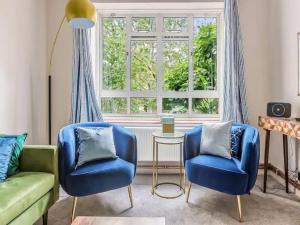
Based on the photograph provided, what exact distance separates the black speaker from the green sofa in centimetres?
234

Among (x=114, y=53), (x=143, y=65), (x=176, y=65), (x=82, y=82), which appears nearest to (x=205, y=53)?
(x=176, y=65)

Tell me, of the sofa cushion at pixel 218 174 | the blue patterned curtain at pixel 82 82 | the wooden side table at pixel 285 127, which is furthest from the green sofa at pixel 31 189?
the wooden side table at pixel 285 127

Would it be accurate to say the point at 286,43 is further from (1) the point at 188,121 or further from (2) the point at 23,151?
(2) the point at 23,151

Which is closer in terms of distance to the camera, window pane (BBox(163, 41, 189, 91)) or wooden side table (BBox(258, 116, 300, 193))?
wooden side table (BBox(258, 116, 300, 193))

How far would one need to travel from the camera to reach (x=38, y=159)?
2109 mm

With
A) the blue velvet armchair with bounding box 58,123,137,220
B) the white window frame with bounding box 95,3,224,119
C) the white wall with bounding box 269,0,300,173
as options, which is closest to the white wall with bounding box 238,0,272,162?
the white wall with bounding box 269,0,300,173

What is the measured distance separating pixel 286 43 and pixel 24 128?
3.32 m

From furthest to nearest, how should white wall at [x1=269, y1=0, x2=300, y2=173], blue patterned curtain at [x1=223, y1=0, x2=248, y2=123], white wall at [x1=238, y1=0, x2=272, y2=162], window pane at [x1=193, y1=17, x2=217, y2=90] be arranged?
window pane at [x1=193, y1=17, x2=217, y2=90] → white wall at [x1=238, y1=0, x2=272, y2=162] → blue patterned curtain at [x1=223, y1=0, x2=248, y2=123] → white wall at [x1=269, y1=0, x2=300, y2=173]

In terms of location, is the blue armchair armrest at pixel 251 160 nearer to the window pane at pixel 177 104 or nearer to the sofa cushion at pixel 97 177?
the sofa cushion at pixel 97 177

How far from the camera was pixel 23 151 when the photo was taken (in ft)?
6.97

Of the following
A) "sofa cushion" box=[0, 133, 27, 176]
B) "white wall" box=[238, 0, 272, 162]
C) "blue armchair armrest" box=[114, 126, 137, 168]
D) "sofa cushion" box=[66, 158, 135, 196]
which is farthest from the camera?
"white wall" box=[238, 0, 272, 162]

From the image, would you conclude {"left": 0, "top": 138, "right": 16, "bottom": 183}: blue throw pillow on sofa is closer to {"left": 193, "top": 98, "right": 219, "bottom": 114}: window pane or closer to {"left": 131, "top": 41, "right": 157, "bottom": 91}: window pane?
{"left": 131, "top": 41, "right": 157, "bottom": 91}: window pane

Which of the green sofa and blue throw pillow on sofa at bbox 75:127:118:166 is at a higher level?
blue throw pillow on sofa at bbox 75:127:118:166

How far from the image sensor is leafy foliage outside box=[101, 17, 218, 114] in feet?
11.9
